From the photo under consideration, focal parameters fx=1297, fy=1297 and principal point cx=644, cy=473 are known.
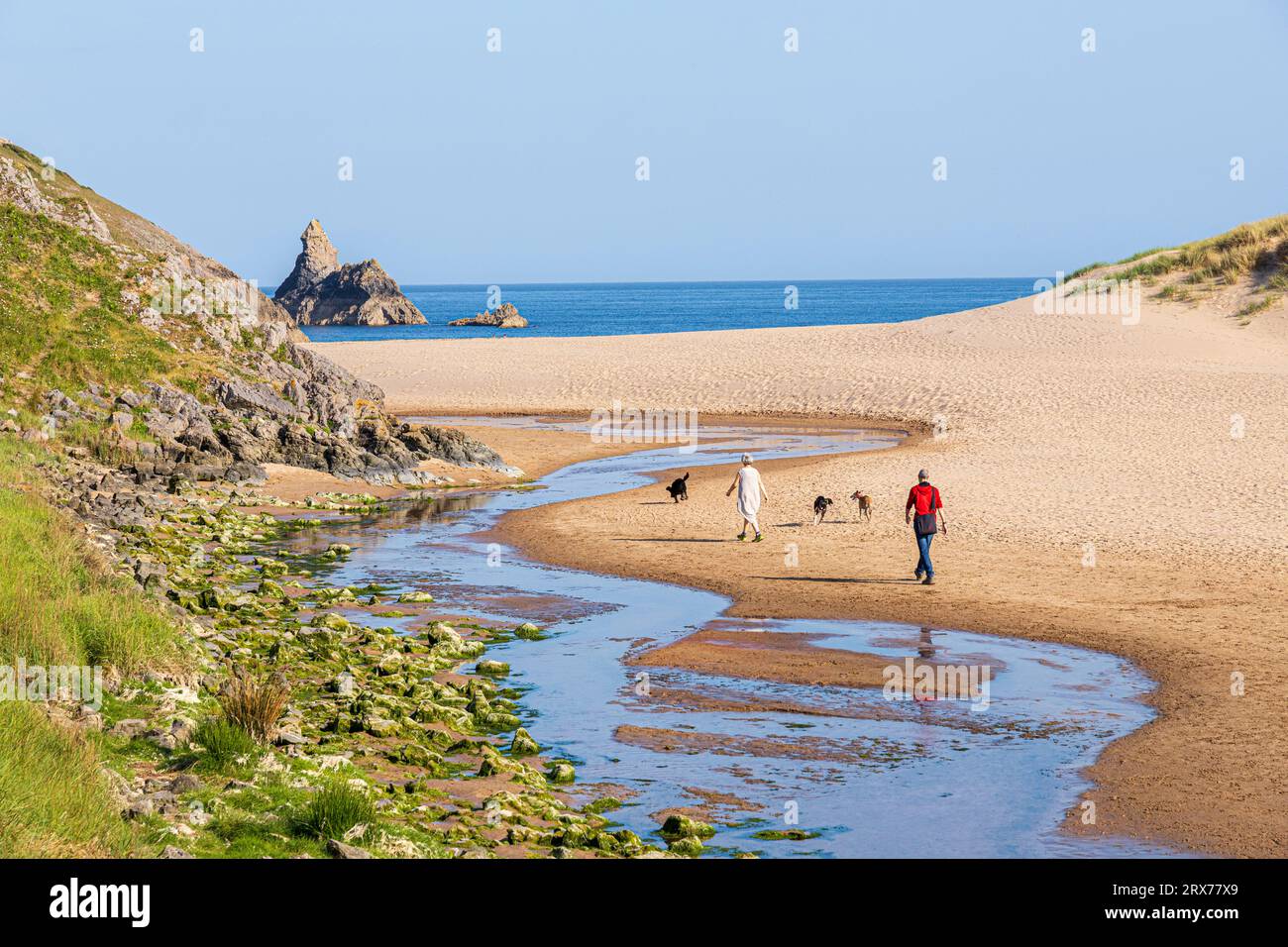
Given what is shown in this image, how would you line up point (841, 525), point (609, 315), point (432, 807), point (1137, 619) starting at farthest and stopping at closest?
1. point (609, 315)
2. point (841, 525)
3. point (1137, 619)
4. point (432, 807)

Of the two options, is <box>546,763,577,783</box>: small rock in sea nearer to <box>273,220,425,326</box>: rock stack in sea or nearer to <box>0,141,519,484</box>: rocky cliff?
<box>0,141,519,484</box>: rocky cliff

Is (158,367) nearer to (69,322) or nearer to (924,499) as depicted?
(69,322)

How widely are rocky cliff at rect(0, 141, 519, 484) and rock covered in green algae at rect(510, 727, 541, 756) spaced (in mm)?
21194

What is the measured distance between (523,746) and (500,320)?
13201 cm

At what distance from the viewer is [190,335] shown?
132 feet

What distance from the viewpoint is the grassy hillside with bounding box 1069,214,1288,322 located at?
6638cm

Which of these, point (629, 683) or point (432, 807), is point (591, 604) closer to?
point (629, 683)

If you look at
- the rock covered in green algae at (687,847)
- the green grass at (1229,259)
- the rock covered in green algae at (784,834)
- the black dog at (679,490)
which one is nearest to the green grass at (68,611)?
the rock covered in green algae at (687,847)

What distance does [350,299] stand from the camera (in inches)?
6555

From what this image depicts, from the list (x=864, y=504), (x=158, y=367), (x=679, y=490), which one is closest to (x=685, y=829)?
(x=864, y=504)

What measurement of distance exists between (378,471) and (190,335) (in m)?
8.82

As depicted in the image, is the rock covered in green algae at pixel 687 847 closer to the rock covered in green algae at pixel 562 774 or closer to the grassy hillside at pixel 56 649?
the rock covered in green algae at pixel 562 774

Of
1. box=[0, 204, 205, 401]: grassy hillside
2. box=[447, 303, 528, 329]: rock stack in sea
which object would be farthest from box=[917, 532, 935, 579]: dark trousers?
box=[447, 303, 528, 329]: rock stack in sea
